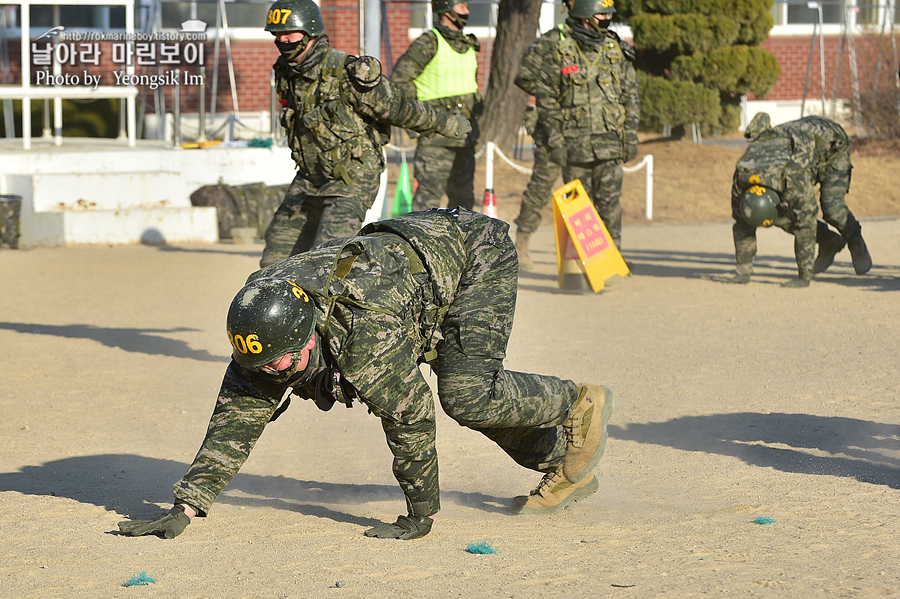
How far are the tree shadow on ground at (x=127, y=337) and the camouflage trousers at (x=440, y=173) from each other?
9.15 feet

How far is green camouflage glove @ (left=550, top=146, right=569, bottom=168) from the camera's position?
1108 cm

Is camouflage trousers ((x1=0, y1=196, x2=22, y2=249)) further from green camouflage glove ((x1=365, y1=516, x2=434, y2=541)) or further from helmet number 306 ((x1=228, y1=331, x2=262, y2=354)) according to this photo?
helmet number 306 ((x1=228, y1=331, x2=262, y2=354))

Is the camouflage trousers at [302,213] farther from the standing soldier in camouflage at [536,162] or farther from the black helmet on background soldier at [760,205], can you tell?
the black helmet on background soldier at [760,205]

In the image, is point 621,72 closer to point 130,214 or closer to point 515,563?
point 130,214

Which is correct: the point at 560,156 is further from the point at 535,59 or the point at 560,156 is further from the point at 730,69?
the point at 730,69

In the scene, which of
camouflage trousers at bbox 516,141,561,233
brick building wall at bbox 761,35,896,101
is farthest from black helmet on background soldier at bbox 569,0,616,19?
brick building wall at bbox 761,35,896,101

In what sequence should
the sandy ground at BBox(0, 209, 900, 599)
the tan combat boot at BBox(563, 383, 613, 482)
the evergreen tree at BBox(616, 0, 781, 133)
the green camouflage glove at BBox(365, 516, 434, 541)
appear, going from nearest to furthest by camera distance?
the sandy ground at BBox(0, 209, 900, 599) → the green camouflage glove at BBox(365, 516, 434, 541) → the tan combat boot at BBox(563, 383, 613, 482) → the evergreen tree at BBox(616, 0, 781, 133)

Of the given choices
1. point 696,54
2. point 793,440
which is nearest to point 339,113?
point 793,440

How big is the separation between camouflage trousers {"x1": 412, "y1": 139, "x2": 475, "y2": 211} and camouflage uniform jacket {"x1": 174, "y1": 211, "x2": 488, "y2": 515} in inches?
258

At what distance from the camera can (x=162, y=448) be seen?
244 inches

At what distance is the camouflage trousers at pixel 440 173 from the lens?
10969 millimetres

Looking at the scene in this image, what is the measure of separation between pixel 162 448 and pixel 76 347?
2802 mm

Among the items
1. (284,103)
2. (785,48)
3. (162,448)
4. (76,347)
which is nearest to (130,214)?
(76,347)

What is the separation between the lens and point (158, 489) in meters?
5.34
